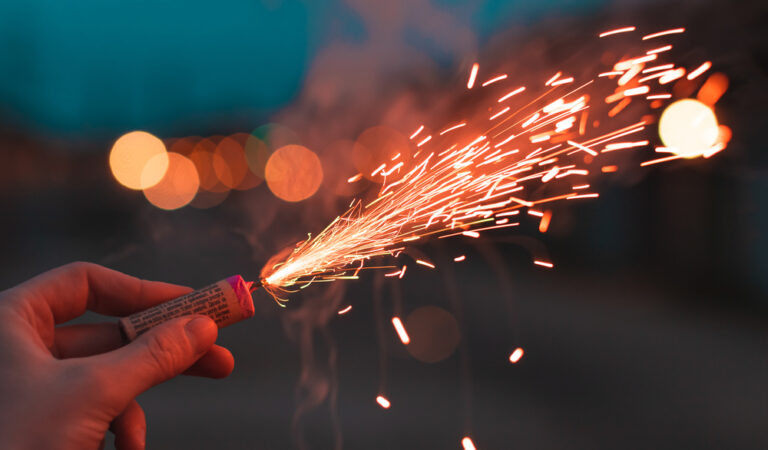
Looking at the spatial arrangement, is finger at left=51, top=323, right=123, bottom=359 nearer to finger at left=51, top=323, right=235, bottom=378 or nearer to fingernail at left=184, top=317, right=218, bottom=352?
finger at left=51, top=323, right=235, bottom=378

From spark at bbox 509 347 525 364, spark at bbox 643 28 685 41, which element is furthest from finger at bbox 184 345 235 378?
spark at bbox 643 28 685 41

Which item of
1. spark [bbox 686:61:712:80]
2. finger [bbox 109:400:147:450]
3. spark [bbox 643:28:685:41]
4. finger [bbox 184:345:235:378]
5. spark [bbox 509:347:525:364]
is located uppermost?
spark [bbox 643:28:685:41]

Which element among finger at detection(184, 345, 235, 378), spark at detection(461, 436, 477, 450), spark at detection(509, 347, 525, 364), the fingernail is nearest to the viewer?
the fingernail

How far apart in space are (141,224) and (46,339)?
12.6 ft

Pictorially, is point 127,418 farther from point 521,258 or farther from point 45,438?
point 521,258

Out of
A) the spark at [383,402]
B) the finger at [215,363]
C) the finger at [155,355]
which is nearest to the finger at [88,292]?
the finger at [215,363]

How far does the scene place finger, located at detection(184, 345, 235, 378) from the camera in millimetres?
1498

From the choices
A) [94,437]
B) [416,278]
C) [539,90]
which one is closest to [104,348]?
[94,437]

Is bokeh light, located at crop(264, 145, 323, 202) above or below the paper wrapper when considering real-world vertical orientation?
above

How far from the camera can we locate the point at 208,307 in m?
Answer: 1.25

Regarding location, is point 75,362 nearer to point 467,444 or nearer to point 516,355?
point 467,444

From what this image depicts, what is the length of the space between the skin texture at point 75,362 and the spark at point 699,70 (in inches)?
122

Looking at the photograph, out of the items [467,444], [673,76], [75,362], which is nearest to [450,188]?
[467,444]

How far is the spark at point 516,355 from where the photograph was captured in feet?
8.89
